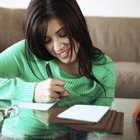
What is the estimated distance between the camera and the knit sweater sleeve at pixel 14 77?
105cm

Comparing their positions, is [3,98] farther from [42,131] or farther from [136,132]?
[136,132]

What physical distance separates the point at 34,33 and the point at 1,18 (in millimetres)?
1455

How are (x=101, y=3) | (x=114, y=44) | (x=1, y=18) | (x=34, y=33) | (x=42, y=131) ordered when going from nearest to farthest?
(x=42, y=131)
(x=34, y=33)
(x=1, y=18)
(x=114, y=44)
(x=101, y=3)

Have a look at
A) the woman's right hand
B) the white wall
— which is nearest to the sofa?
the white wall

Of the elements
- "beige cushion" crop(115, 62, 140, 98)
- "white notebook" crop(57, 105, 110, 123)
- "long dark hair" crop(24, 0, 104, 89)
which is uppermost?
"long dark hair" crop(24, 0, 104, 89)

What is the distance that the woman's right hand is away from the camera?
982 millimetres

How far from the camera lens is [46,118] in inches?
34.7

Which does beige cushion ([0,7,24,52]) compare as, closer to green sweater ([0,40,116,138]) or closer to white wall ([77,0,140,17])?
white wall ([77,0,140,17])

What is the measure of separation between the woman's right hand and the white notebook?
8cm

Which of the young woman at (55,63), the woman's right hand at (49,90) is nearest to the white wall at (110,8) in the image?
the young woman at (55,63)

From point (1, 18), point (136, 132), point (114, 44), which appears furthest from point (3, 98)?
point (114, 44)

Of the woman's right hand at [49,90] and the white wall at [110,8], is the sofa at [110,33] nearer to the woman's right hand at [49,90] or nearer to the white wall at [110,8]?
the white wall at [110,8]

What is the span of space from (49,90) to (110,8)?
6.43 ft

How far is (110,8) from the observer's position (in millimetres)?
2785
